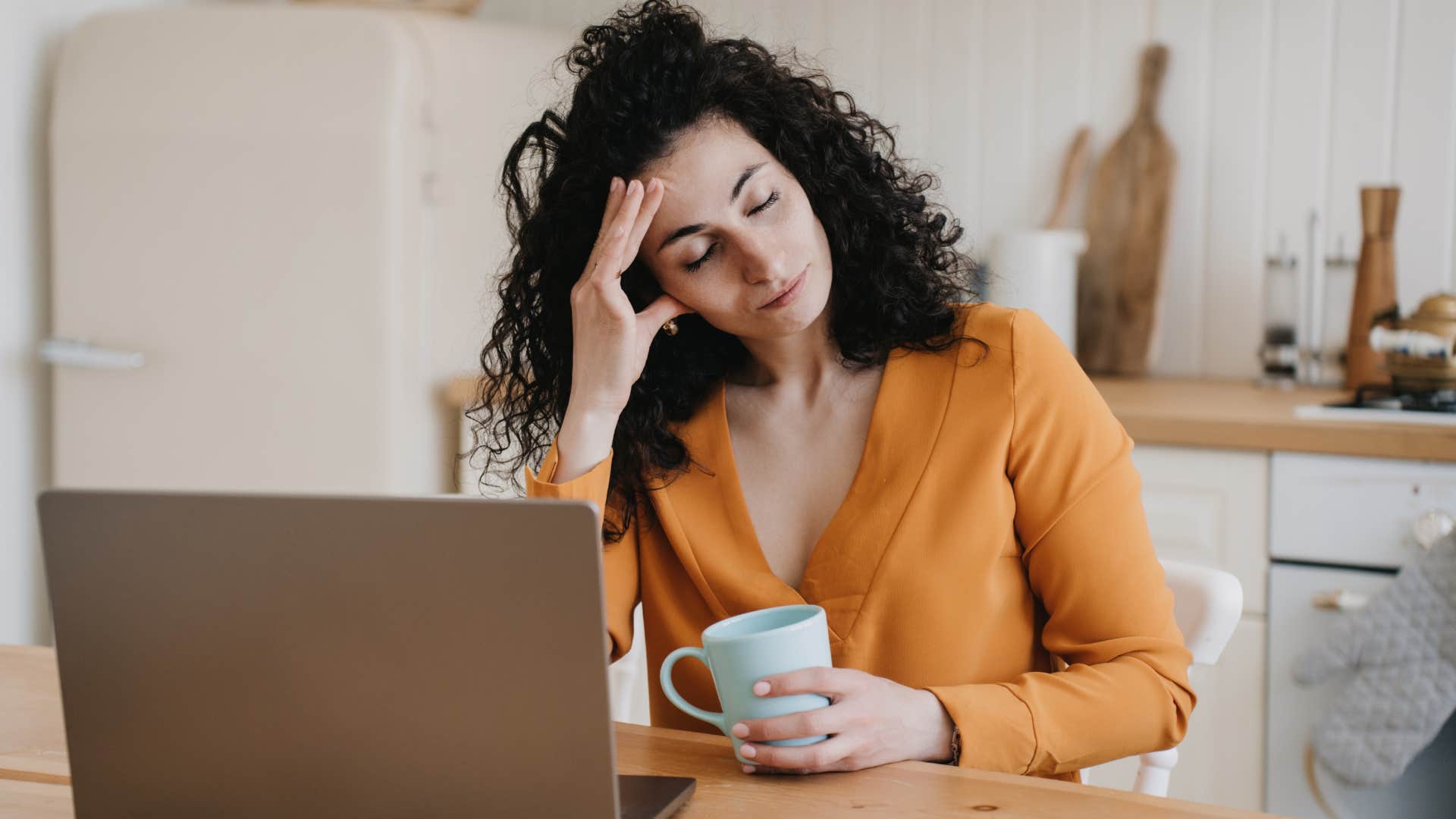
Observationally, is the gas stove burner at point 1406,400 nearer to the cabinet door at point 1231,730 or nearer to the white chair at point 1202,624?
the cabinet door at point 1231,730

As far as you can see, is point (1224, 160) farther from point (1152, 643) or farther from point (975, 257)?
point (1152, 643)

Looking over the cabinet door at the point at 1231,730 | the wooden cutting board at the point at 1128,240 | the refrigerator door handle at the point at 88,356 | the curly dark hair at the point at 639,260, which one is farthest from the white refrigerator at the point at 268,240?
the cabinet door at the point at 1231,730

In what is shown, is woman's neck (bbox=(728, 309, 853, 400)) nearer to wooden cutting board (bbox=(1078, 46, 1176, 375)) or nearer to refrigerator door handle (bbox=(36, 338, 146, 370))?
wooden cutting board (bbox=(1078, 46, 1176, 375))

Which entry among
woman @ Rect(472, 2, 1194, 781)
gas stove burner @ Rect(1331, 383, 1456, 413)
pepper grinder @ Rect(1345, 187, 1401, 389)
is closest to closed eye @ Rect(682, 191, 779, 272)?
woman @ Rect(472, 2, 1194, 781)

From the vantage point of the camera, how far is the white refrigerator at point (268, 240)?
2.26 m

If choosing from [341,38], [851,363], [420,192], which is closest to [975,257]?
[420,192]

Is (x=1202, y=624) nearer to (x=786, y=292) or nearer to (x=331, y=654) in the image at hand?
(x=786, y=292)

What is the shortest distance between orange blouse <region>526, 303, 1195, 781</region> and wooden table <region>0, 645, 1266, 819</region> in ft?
0.64

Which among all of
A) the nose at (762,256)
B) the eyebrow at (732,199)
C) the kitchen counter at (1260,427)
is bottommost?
the kitchen counter at (1260,427)

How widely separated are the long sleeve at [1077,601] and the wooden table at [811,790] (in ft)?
0.34

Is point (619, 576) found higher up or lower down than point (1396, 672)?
higher up

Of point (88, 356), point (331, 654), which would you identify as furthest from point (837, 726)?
point (88, 356)

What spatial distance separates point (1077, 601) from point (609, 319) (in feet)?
1.52

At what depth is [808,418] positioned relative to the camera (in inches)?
48.6
